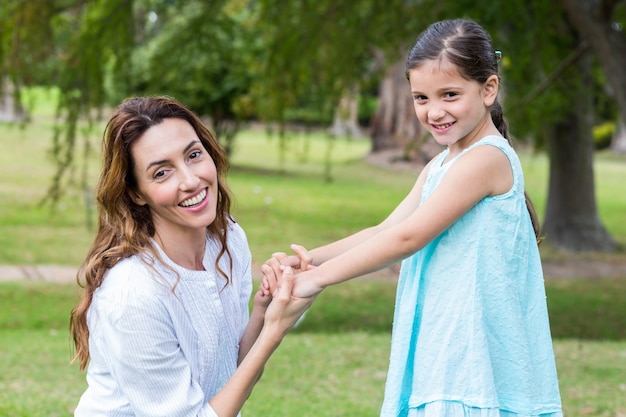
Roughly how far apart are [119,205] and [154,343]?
0.42 meters

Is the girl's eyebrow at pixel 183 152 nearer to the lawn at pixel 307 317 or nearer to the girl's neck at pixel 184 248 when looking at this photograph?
the girl's neck at pixel 184 248

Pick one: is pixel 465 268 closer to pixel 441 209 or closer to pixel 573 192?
pixel 441 209

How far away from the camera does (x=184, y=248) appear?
2.73 meters

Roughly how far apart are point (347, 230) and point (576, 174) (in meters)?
4.13

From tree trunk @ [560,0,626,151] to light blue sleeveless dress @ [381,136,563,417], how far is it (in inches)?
268

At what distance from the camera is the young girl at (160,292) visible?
2.49 metres

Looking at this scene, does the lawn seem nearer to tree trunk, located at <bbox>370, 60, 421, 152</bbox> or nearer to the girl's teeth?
the girl's teeth

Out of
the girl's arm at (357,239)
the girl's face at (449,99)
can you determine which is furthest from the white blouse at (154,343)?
the girl's face at (449,99)

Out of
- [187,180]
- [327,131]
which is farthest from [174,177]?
[327,131]

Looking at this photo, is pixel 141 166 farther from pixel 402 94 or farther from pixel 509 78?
pixel 402 94

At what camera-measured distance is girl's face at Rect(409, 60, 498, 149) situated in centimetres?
250

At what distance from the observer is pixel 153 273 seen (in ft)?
8.32

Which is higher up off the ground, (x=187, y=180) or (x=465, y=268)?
(x=187, y=180)

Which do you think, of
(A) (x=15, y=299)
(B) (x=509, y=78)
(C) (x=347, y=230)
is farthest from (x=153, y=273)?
(C) (x=347, y=230)
